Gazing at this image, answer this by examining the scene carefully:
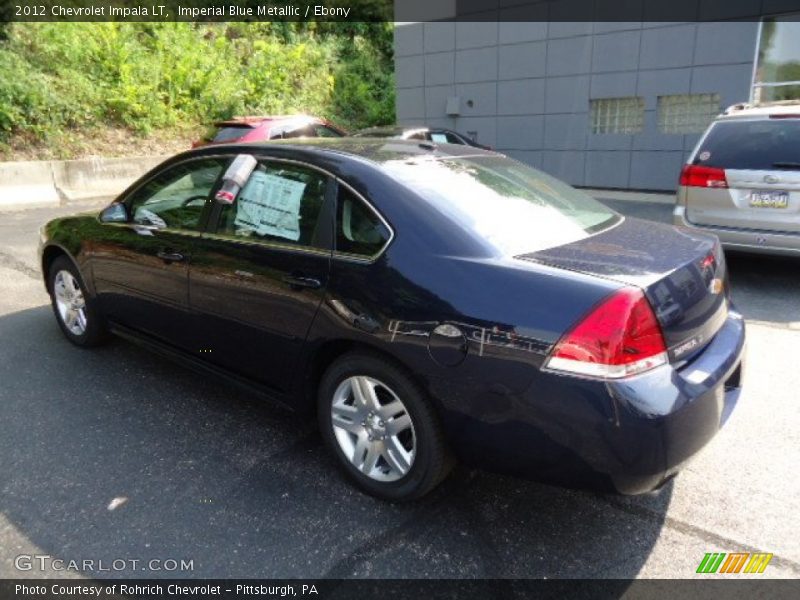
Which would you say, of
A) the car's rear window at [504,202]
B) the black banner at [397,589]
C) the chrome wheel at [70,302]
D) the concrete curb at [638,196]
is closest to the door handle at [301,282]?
the car's rear window at [504,202]

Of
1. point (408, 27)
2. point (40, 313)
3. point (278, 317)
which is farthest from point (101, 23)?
point (278, 317)

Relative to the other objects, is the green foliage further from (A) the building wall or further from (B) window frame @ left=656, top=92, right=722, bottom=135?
(B) window frame @ left=656, top=92, right=722, bottom=135

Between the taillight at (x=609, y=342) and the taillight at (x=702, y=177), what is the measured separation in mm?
4322

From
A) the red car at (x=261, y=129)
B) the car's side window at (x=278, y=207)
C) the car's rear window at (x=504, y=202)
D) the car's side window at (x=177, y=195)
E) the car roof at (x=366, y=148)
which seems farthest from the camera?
the red car at (x=261, y=129)

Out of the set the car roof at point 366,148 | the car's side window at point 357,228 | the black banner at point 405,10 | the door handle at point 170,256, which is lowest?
the door handle at point 170,256

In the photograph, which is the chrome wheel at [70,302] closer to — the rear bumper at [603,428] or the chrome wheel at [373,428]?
the chrome wheel at [373,428]

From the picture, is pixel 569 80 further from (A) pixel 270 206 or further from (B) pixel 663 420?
(B) pixel 663 420

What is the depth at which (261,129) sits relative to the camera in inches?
404

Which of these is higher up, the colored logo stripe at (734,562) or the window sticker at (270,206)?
the window sticker at (270,206)

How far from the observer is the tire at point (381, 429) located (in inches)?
101

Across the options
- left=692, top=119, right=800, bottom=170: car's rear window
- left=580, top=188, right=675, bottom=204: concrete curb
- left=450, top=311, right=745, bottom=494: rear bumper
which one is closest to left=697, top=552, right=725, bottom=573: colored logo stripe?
left=450, top=311, right=745, bottom=494: rear bumper

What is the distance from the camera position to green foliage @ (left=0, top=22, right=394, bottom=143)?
12.9 meters

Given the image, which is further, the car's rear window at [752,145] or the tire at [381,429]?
the car's rear window at [752,145]

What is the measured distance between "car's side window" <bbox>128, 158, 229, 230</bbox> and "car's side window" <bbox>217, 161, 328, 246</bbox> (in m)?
0.29
